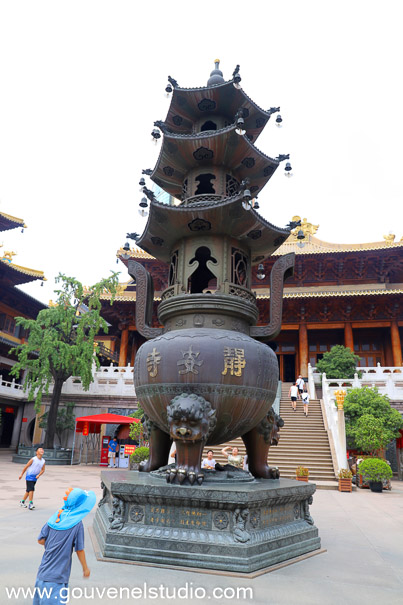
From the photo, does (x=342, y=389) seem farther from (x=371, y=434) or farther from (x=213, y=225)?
(x=213, y=225)

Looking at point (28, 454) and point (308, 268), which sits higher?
point (308, 268)

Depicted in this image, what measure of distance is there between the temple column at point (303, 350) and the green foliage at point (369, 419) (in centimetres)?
693

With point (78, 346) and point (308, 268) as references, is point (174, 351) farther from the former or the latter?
point (308, 268)

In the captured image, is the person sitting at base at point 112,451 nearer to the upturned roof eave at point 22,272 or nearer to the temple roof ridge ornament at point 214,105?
the temple roof ridge ornament at point 214,105

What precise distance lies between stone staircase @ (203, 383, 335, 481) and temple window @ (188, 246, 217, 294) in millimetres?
7335

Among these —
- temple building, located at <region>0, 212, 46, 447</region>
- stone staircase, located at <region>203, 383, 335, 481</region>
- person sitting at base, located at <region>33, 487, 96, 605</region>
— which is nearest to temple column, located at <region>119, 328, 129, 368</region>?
temple building, located at <region>0, 212, 46, 447</region>

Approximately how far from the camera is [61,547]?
262 cm

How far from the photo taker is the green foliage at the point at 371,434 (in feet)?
43.4

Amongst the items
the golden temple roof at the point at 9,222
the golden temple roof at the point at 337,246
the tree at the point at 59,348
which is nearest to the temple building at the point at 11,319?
the golden temple roof at the point at 9,222

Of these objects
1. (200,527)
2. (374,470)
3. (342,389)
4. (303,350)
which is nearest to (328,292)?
(303,350)

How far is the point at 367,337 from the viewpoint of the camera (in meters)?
24.2

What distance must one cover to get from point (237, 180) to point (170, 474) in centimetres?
497

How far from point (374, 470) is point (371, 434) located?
1.48 meters

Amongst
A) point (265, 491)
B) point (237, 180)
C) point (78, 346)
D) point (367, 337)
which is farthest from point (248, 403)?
point (367, 337)
